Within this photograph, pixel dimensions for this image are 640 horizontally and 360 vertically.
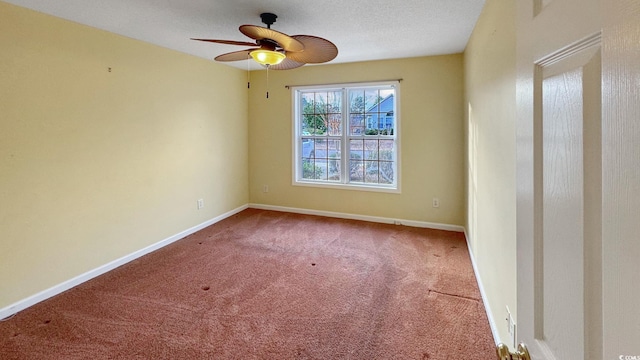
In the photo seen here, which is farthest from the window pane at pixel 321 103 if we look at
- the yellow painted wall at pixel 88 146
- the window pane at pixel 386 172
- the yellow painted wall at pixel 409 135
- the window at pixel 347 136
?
the yellow painted wall at pixel 88 146

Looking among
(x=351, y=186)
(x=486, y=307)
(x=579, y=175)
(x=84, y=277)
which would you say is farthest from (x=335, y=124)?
(x=579, y=175)

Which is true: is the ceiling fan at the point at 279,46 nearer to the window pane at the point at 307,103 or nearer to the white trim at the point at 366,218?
the window pane at the point at 307,103

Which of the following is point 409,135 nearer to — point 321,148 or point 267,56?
point 321,148

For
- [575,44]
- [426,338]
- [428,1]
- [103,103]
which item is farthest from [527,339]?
[103,103]

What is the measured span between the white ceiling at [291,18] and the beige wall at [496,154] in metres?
0.38

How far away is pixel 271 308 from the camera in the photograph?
96.5 inches

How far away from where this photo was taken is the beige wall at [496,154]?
1.68 m

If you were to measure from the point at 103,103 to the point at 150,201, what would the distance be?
45.5 inches

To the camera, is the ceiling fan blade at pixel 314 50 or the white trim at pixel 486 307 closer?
the white trim at pixel 486 307

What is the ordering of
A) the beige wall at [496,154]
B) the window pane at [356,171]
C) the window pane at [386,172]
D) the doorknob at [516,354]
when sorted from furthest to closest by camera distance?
the window pane at [356,171] → the window pane at [386,172] → the beige wall at [496,154] → the doorknob at [516,354]

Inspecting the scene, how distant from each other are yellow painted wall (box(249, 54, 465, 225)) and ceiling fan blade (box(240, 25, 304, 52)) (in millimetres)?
2373

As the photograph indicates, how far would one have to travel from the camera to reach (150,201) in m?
3.65

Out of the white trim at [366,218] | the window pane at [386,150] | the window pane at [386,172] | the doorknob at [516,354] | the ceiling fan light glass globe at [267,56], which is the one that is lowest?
the white trim at [366,218]

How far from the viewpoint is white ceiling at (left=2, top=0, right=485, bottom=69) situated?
2.48 meters
